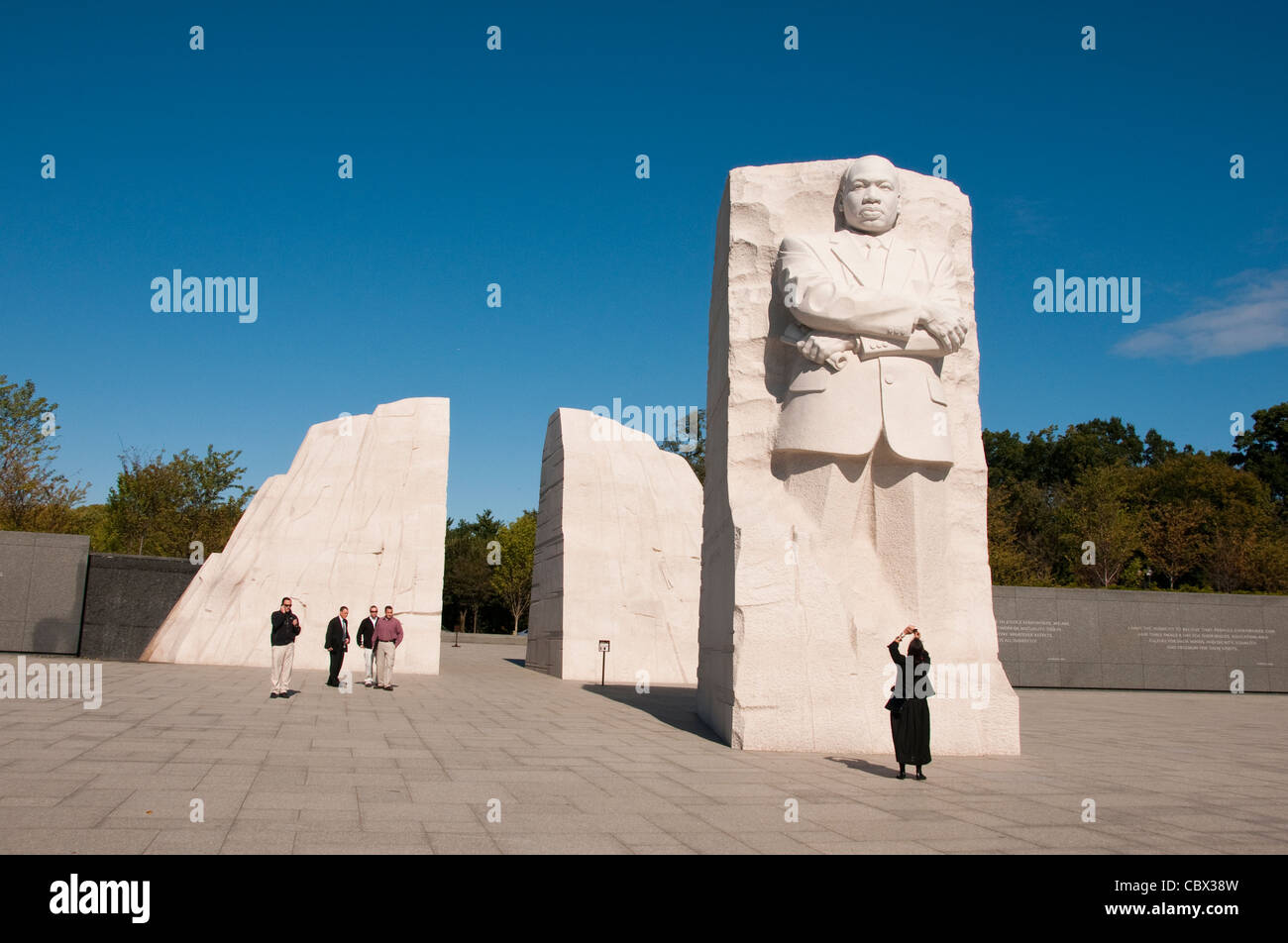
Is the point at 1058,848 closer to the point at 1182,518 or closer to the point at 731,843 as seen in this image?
the point at 731,843

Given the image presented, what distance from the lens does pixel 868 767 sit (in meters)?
7.66

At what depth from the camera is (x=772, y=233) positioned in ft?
31.5

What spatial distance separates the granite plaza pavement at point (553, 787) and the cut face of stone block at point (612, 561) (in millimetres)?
7787

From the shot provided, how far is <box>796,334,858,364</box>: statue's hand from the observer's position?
848 cm

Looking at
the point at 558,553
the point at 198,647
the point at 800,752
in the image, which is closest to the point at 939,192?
the point at 800,752

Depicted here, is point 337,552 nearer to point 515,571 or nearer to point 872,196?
point 872,196

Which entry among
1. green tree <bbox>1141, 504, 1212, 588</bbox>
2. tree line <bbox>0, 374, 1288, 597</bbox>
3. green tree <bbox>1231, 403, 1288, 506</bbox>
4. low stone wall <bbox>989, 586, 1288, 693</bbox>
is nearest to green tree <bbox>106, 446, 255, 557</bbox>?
tree line <bbox>0, 374, 1288, 597</bbox>

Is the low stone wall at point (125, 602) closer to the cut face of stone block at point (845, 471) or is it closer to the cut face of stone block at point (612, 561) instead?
the cut face of stone block at point (612, 561)

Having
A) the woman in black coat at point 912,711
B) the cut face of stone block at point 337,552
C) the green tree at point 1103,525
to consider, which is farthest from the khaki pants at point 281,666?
the green tree at point 1103,525

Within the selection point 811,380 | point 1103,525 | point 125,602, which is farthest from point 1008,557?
point 125,602

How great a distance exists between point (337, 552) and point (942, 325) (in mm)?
13744

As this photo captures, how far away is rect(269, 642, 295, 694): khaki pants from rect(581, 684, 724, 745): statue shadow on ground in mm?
4551

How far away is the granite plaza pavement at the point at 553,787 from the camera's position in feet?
15.4

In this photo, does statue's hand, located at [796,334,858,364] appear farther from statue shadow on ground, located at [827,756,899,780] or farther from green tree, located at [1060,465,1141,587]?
green tree, located at [1060,465,1141,587]
